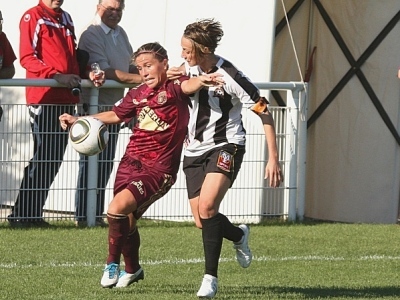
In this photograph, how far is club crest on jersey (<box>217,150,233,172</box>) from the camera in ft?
25.7

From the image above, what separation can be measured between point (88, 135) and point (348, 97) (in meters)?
5.39

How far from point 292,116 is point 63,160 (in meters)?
2.62

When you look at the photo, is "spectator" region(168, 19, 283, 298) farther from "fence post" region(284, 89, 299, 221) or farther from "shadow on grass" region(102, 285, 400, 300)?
"fence post" region(284, 89, 299, 221)

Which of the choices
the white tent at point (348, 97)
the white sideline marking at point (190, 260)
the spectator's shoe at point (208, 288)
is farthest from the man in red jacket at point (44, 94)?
the spectator's shoe at point (208, 288)

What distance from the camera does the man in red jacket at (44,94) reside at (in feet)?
36.8

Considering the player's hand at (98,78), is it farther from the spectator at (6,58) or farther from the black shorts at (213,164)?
the black shorts at (213,164)

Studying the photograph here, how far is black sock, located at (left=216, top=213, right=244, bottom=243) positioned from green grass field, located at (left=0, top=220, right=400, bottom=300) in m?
0.35

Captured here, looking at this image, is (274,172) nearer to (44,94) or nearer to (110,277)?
(110,277)

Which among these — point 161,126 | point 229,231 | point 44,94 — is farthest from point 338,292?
point 44,94

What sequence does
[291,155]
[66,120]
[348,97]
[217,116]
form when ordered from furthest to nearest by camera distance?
[348,97], [291,155], [66,120], [217,116]

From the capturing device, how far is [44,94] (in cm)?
1143

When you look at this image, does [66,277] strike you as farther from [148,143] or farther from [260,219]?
[260,219]

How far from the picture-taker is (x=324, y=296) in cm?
779

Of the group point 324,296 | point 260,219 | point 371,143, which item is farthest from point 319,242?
A: point 324,296
